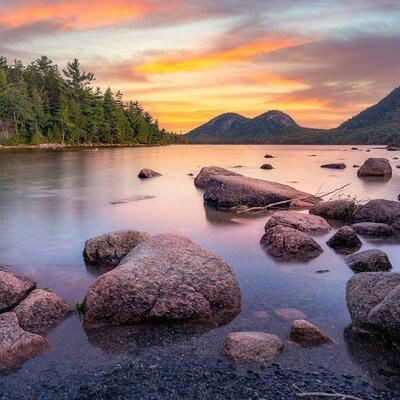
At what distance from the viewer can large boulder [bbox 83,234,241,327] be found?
303 inches

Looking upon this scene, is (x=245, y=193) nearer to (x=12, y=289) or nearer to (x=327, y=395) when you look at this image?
(x=12, y=289)

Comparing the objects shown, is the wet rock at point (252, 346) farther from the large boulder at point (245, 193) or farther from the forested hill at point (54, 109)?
the forested hill at point (54, 109)

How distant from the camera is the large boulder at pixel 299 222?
47.5ft

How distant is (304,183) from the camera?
34.6 meters

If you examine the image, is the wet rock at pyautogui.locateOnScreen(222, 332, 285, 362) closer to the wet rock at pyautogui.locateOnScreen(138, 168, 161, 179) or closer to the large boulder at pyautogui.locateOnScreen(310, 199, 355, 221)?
the large boulder at pyautogui.locateOnScreen(310, 199, 355, 221)

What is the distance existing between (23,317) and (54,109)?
114802mm

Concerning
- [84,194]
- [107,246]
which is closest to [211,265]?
[107,246]

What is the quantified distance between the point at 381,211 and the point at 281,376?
39.2ft

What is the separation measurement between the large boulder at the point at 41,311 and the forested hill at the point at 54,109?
97164 mm

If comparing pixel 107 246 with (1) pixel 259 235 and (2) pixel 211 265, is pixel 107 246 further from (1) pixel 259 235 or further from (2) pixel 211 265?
(1) pixel 259 235

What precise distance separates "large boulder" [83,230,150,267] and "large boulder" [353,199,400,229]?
9511mm

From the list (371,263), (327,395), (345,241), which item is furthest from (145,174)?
(327,395)

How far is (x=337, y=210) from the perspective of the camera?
17609 millimetres

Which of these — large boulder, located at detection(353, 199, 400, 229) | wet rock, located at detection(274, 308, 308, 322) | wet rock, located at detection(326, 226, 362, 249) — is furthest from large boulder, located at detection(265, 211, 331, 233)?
wet rock, located at detection(274, 308, 308, 322)
